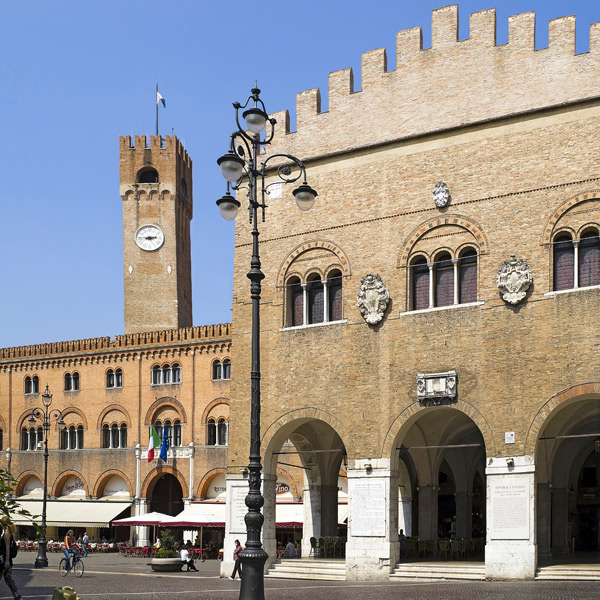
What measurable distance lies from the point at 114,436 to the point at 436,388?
24.0 metres

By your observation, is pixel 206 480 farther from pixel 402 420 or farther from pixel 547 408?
pixel 547 408

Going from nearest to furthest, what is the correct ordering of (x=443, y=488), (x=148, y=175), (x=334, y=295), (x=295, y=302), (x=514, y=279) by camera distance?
(x=514, y=279)
(x=334, y=295)
(x=295, y=302)
(x=443, y=488)
(x=148, y=175)

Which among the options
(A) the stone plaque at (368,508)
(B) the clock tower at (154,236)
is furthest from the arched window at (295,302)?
(B) the clock tower at (154,236)

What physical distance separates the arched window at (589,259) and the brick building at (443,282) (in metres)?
0.03

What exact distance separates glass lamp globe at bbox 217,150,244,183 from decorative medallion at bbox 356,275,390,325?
8.67 meters

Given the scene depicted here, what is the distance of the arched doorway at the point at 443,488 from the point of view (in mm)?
23188

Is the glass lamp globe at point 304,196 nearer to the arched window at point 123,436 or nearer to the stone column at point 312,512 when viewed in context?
the stone column at point 312,512

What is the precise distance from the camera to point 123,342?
40.8 m

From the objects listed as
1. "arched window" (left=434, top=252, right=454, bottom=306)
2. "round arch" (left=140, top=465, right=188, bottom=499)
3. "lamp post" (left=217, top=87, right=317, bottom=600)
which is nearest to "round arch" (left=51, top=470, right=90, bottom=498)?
"round arch" (left=140, top=465, right=188, bottom=499)

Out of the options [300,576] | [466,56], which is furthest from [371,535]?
[466,56]

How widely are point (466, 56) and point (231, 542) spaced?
12.2 m

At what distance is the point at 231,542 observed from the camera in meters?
21.6

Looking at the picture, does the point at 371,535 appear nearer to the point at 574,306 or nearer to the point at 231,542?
the point at 231,542

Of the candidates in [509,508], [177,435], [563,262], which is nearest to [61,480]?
[177,435]
